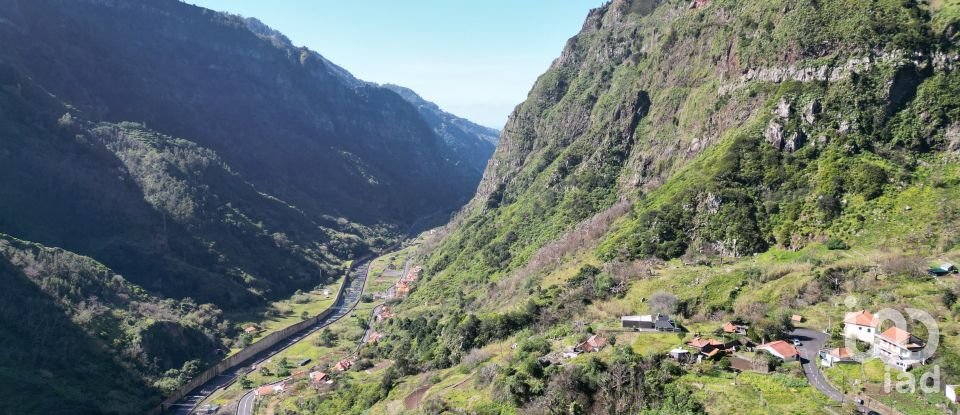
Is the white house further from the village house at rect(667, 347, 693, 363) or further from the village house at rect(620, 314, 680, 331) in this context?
the village house at rect(620, 314, 680, 331)

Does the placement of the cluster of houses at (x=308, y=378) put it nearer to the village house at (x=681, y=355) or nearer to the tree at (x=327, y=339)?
the tree at (x=327, y=339)

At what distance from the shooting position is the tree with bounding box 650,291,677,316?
2064 inches

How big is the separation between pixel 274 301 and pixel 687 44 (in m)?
104

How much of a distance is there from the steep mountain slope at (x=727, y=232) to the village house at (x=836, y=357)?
1.61 m

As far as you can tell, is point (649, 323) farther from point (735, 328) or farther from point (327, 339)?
point (327, 339)

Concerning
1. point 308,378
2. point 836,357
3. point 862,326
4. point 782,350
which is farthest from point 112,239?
point 862,326

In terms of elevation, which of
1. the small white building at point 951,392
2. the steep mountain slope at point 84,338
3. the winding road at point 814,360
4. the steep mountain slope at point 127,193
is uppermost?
the steep mountain slope at point 127,193

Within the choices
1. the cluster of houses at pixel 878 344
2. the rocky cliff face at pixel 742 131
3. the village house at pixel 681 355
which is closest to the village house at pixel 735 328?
the cluster of houses at pixel 878 344

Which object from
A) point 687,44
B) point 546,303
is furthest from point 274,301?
point 687,44

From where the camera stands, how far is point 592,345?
149ft

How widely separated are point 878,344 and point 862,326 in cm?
206

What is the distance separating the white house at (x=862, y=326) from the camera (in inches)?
1452

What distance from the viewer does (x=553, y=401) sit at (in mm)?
36906

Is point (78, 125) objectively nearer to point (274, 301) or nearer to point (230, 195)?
point (230, 195)
